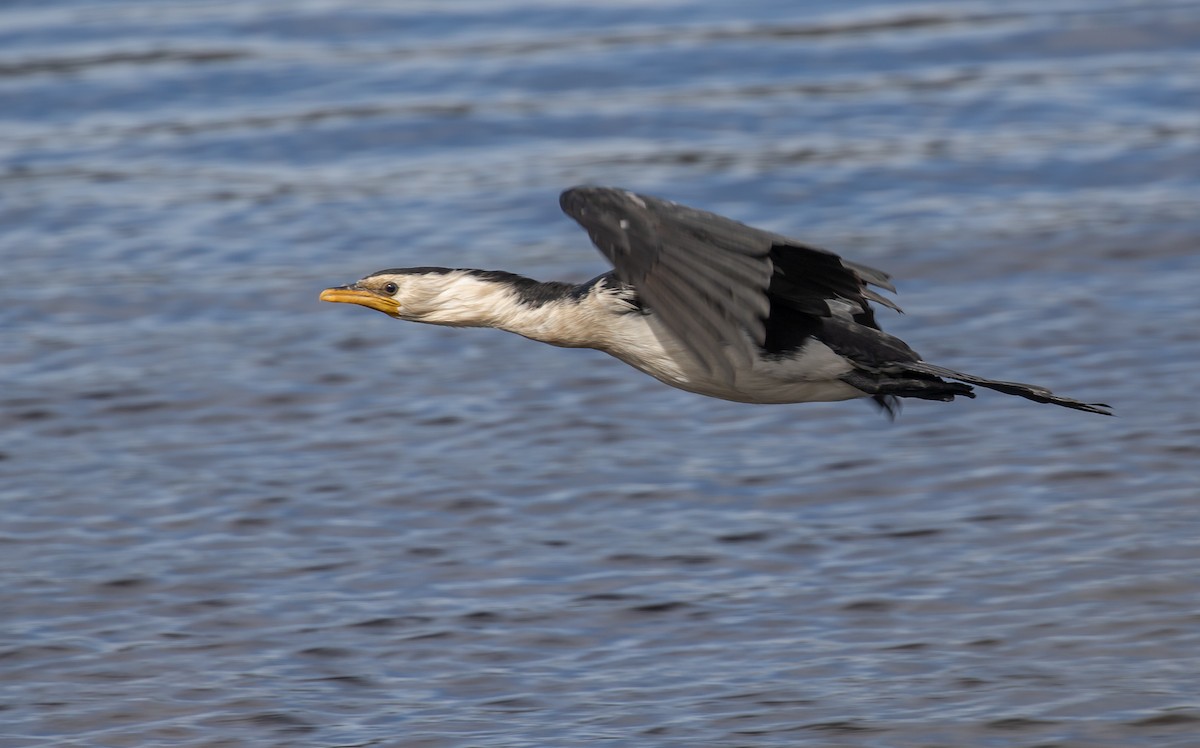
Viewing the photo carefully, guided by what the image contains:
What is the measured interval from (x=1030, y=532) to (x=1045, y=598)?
618mm

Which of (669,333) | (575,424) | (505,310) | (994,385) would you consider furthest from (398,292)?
(575,424)

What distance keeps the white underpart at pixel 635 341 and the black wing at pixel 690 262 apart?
39cm

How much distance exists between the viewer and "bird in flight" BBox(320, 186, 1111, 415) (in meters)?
5.39

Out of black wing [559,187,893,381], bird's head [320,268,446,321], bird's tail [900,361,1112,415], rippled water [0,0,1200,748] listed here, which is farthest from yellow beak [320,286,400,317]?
bird's tail [900,361,1112,415]

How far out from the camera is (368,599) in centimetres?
767

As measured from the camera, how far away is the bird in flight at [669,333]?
212 inches

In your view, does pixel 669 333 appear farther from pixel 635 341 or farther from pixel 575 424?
pixel 575 424

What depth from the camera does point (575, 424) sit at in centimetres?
941

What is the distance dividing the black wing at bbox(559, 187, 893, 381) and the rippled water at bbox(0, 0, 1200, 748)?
73.4 inches

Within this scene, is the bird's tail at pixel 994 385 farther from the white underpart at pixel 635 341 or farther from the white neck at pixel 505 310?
the white neck at pixel 505 310

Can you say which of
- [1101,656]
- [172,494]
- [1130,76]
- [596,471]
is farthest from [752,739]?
[1130,76]

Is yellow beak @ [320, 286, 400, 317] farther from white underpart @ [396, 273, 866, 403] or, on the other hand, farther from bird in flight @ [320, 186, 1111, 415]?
white underpart @ [396, 273, 866, 403]

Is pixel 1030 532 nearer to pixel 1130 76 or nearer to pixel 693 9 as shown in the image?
pixel 1130 76

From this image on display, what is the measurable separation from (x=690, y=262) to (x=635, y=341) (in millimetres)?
790
